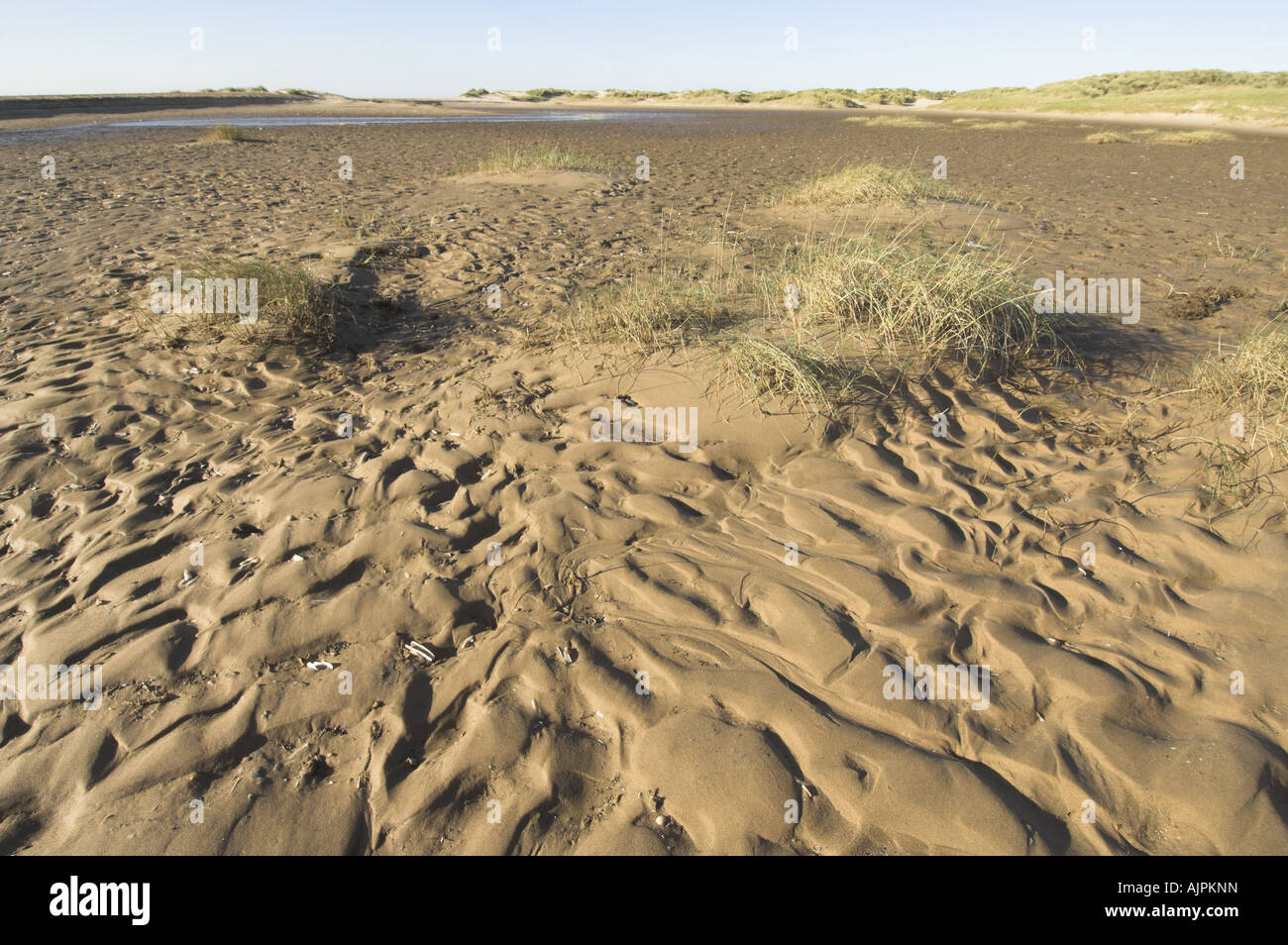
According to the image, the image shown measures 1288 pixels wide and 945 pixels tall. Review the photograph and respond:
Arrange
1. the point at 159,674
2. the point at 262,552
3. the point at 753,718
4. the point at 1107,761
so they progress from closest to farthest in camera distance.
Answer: the point at 1107,761, the point at 753,718, the point at 159,674, the point at 262,552

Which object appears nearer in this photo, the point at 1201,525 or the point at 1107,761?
the point at 1107,761

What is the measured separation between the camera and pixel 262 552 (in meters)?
3.05

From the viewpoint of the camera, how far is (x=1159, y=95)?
32.3m

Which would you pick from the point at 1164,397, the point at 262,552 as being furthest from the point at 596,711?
the point at 1164,397

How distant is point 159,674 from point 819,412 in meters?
3.29

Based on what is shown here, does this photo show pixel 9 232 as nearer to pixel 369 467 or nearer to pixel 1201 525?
pixel 369 467

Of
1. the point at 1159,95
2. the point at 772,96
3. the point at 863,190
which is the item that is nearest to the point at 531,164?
the point at 863,190

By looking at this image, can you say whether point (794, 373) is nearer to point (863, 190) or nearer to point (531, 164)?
point (863, 190)

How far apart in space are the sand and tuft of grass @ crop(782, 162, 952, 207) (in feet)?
13.5

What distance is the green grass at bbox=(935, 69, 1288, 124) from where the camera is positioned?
1024 inches

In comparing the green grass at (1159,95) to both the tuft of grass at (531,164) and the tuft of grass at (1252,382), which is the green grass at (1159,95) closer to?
the tuft of grass at (531,164)

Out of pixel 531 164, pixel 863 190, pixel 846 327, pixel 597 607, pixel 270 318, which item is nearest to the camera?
pixel 597 607

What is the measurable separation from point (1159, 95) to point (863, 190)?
35.6 m

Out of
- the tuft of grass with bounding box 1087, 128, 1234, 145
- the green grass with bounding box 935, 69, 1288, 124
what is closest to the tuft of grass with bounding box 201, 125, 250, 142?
the tuft of grass with bounding box 1087, 128, 1234, 145
